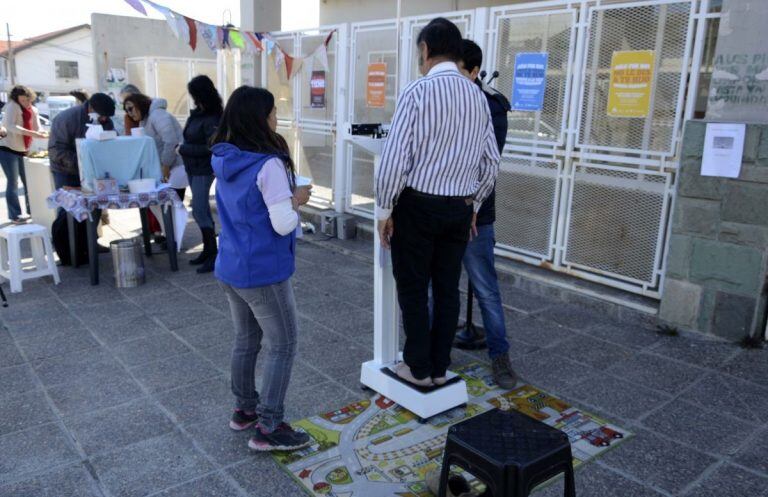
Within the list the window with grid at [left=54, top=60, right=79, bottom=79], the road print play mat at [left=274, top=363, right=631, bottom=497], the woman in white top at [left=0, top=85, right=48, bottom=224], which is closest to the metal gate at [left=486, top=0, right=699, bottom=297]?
the road print play mat at [left=274, top=363, right=631, bottom=497]

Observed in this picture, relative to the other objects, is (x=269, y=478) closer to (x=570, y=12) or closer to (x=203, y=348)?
(x=203, y=348)

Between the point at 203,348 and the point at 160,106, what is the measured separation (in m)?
3.16

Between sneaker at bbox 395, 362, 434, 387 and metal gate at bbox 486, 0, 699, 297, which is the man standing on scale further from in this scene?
metal gate at bbox 486, 0, 699, 297

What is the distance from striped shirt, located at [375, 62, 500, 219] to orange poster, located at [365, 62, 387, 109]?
3.94 m

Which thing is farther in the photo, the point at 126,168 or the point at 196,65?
the point at 196,65

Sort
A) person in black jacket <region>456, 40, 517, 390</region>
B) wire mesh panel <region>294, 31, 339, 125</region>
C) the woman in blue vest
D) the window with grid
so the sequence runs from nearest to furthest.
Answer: the woman in blue vest
person in black jacket <region>456, 40, 517, 390</region>
wire mesh panel <region>294, 31, 339, 125</region>
the window with grid

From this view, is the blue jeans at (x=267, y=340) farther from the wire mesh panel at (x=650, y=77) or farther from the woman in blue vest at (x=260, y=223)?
the wire mesh panel at (x=650, y=77)

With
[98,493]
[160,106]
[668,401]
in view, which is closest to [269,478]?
[98,493]

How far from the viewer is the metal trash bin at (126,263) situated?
534 cm

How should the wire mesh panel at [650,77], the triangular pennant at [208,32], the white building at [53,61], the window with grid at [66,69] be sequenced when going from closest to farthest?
the wire mesh panel at [650,77] → the triangular pennant at [208,32] → the white building at [53,61] → the window with grid at [66,69]

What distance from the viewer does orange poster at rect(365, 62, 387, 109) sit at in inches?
262

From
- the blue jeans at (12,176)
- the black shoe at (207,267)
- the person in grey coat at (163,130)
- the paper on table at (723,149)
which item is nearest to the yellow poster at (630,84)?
the paper on table at (723,149)

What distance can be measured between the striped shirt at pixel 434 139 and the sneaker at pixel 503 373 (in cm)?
118

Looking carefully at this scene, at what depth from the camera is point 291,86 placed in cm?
799
